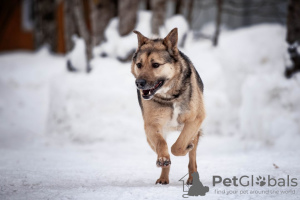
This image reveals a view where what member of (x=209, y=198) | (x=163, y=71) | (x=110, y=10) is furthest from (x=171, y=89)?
(x=110, y=10)

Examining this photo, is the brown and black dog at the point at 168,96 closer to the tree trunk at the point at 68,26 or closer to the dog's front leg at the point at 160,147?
the dog's front leg at the point at 160,147

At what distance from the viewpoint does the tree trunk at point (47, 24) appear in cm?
2003

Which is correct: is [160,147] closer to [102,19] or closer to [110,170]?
[110,170]

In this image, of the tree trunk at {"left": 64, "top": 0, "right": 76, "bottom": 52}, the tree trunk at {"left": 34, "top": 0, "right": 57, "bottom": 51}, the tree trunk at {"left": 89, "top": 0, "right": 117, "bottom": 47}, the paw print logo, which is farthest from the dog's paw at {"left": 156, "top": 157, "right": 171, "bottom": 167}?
the tree trunk at {"left": 34, "top": 0, "right": 57, "bottom": 51}

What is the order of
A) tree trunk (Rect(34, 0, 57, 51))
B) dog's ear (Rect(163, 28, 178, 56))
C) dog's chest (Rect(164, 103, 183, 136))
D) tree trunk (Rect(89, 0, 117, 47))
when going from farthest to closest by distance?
tree trunk (Rect(34, 0, 57, 51)) → tree trunk (Rect(89, 0, 117, 47)) → dog's ear (Rect(163, 28, 178, 56)) → dog's chest (Rect(164, 103, 183, 136))

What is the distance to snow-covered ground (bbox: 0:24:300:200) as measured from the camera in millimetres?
4867

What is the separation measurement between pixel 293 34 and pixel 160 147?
567 cm

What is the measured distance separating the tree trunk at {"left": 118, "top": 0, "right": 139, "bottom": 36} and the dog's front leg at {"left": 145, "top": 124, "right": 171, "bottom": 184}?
644 centimetres

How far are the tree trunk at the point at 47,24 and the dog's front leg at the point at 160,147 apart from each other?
1591 cm

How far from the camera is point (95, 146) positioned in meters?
9.08

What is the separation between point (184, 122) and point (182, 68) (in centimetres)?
73

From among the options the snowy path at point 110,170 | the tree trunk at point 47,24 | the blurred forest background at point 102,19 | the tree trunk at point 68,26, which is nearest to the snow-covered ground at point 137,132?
the snowy path at point 110,170

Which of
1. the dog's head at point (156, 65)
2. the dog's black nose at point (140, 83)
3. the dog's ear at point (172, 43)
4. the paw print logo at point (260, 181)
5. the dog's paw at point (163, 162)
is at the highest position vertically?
the dog's ear at point (172, 43)

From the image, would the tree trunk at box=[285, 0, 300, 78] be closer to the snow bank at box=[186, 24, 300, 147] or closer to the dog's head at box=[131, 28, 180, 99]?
the snow bank at box=[186, 24, 300, 147]
